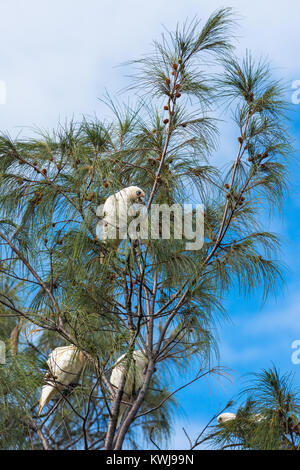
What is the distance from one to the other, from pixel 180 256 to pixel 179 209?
209 millimetres

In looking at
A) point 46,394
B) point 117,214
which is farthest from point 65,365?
point 117,214

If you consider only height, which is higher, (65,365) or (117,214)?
(117,214)

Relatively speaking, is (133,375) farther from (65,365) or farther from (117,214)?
(117,214)

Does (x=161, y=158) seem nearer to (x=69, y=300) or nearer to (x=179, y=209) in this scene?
(x=179, y=209)

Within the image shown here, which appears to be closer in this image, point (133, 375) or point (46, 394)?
point (133, 375)

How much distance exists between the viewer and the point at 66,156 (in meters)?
2.64

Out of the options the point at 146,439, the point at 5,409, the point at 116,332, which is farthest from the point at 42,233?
the point at 146,439

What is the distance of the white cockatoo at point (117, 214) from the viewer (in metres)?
2.34

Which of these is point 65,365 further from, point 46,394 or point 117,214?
point 117,214

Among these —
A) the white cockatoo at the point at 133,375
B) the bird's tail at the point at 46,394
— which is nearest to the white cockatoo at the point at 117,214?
the white cockatoo at the point at 133,375

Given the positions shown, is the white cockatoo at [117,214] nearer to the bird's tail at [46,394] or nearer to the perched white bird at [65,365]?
the perched white bird at [65,365]

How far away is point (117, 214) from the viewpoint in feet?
7.63
